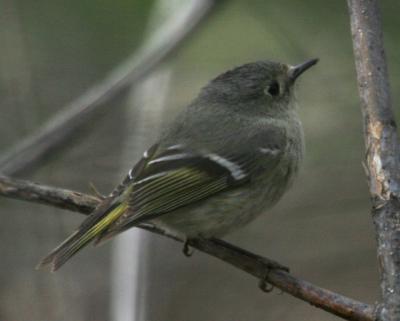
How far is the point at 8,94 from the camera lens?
4105mm

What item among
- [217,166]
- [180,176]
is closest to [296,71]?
[217,166]

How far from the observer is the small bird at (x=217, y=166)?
2.91 m

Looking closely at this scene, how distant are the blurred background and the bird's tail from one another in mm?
620

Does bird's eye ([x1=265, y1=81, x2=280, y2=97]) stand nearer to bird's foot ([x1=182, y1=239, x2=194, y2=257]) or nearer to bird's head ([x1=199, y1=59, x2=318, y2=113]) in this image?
bird's head ([x1=199, y1=59, x2=318, y2=113])

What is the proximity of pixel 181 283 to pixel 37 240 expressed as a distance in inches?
33.9

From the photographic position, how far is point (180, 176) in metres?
3.08

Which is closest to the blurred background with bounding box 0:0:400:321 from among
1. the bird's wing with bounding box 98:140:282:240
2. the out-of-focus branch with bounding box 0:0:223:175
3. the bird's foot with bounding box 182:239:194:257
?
the out-of-focus branch with bounding box 0:0:223:175

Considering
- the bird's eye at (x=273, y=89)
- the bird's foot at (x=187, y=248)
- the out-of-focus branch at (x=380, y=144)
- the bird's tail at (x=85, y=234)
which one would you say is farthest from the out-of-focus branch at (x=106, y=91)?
the out-of-focus branch at (x=380, y=144)

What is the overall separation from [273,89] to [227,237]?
3.67 ft

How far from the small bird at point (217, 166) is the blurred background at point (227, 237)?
10.9 inches

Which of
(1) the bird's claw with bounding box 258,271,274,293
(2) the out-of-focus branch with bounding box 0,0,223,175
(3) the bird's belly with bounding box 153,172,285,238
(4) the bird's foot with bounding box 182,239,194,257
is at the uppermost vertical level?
(2) the out-of-focus branch with bounding box 0,0,223,175

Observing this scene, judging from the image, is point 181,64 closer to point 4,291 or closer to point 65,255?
point 4,291

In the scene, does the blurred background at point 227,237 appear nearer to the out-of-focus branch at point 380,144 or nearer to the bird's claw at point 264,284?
the bird's claw at point 264,284

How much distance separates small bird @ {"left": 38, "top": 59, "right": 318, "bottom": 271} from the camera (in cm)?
291
